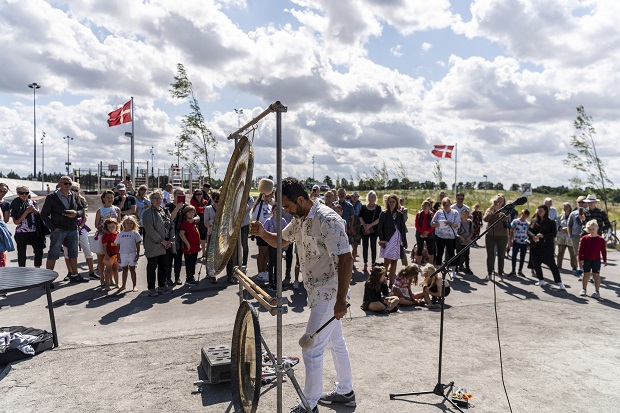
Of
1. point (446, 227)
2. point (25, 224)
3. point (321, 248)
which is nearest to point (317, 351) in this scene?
point (321, 248)

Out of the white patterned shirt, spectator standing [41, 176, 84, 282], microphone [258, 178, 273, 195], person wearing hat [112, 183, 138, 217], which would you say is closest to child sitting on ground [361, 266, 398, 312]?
the white patterned shirt

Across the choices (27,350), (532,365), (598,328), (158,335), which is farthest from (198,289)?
(598,328)

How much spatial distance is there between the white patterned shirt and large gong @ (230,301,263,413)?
59cm

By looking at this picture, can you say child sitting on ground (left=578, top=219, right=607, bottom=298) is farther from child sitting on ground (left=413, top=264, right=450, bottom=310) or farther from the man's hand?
the man's hand

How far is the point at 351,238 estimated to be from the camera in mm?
11594

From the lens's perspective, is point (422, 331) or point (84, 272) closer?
point (422, 331)

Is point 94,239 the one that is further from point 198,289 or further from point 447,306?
point 447,306

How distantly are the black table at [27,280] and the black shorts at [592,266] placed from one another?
9.46 metres

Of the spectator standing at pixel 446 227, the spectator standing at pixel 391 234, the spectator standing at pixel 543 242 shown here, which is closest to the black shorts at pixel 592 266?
the spectator standing at pixel 543 242

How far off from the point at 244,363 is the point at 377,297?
400 centimetres

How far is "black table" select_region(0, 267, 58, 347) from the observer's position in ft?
16.4

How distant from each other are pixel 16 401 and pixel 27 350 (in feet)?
3.91

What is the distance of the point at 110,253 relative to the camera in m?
8.78

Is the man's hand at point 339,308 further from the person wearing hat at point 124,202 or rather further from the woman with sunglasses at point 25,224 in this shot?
the person wearing hat at point 124,202
